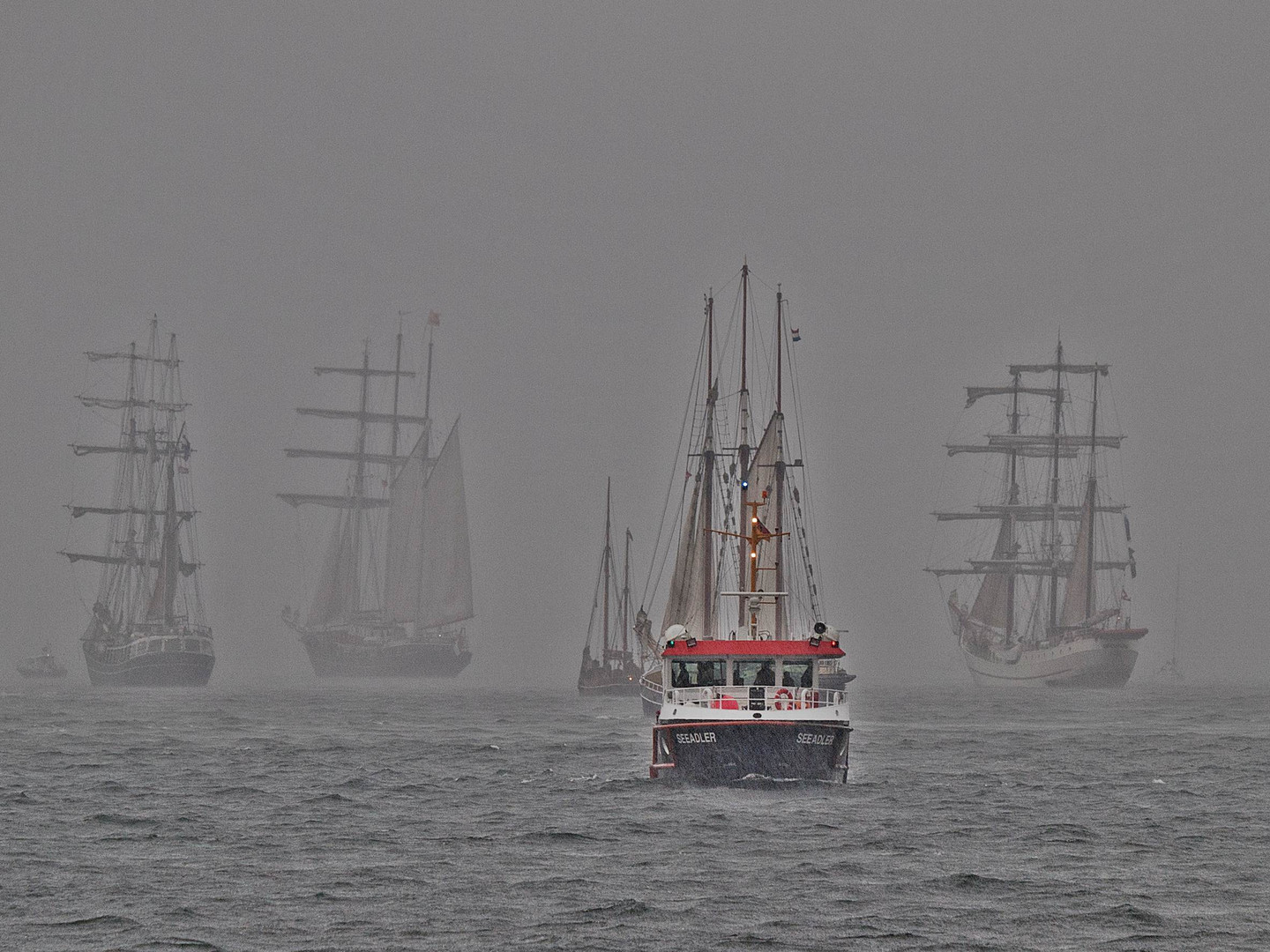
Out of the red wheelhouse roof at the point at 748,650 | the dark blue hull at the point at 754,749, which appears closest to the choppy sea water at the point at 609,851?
the dark blue hull at the point at 754,749

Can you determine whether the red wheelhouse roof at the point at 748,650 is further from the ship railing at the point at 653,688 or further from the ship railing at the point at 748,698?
the ship railing at the point at 653,688

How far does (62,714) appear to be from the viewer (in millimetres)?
119375

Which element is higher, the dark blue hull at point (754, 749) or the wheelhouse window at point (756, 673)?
the wheelhouse window at point (756, 673)

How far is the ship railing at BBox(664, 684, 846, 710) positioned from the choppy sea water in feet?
7.56

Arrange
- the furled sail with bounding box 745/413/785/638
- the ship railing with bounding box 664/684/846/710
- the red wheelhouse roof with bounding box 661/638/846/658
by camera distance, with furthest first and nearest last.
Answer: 1. the furled sail with bounding box 745/413/785/638
2. the red wheelhouse roof with bounding box 661/638/846/658
3. the ship railing with bounding box 664/684/846/710

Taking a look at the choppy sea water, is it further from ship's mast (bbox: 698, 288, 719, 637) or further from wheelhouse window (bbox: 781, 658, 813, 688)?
ship's mast (bbox: 698, 288, 719, 637)

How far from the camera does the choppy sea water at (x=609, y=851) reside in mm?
30016

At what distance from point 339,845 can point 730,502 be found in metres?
74.5

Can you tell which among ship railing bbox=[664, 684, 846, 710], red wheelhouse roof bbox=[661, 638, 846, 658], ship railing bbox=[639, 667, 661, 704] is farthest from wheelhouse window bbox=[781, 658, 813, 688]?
ship railing bbox=[639, 667, 661, 704]

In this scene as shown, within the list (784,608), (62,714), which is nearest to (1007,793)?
(784,608)

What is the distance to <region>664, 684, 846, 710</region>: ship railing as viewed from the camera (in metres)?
51.0

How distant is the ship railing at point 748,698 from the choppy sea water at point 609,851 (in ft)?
7.56

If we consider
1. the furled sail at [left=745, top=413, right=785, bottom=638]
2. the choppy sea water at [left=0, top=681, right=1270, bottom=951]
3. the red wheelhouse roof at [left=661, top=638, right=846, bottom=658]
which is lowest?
the choppy sea water at [left=0, top=681, right=1270, bottom=951]

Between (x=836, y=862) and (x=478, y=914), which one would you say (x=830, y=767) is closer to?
(x=836, y=862)
